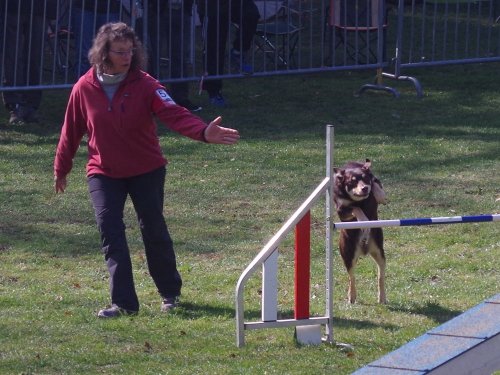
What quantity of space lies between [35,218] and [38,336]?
2.96 meters

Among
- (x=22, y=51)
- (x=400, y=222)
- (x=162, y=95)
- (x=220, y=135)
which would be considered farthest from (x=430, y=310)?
(x=22, y=51)

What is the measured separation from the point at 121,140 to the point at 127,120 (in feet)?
0.42

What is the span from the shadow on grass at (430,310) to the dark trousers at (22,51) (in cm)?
657

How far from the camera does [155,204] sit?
267 inches

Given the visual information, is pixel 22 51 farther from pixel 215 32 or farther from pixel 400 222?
pixel 400 222

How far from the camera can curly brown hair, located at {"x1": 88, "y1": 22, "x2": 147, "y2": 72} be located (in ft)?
21.4

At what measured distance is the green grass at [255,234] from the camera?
6184 mm

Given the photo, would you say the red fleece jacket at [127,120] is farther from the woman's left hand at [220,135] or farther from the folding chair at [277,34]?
the folding chair at [277,34]

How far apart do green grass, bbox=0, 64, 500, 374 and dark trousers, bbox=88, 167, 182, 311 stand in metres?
0.24

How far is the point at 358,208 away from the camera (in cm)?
675

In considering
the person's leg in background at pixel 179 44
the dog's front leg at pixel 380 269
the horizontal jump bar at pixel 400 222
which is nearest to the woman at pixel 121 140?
the horizontal jump bar at pixel 400 222

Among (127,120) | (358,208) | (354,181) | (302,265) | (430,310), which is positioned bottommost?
(430,310)

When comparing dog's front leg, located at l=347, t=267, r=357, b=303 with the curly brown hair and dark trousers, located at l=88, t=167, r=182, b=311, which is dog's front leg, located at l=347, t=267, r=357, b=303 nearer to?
dark trousers, located at l=88, t=167, r=182, b=311

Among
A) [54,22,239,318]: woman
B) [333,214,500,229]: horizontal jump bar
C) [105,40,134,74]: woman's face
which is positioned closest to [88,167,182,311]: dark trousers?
[54,22,239,318]: woman
